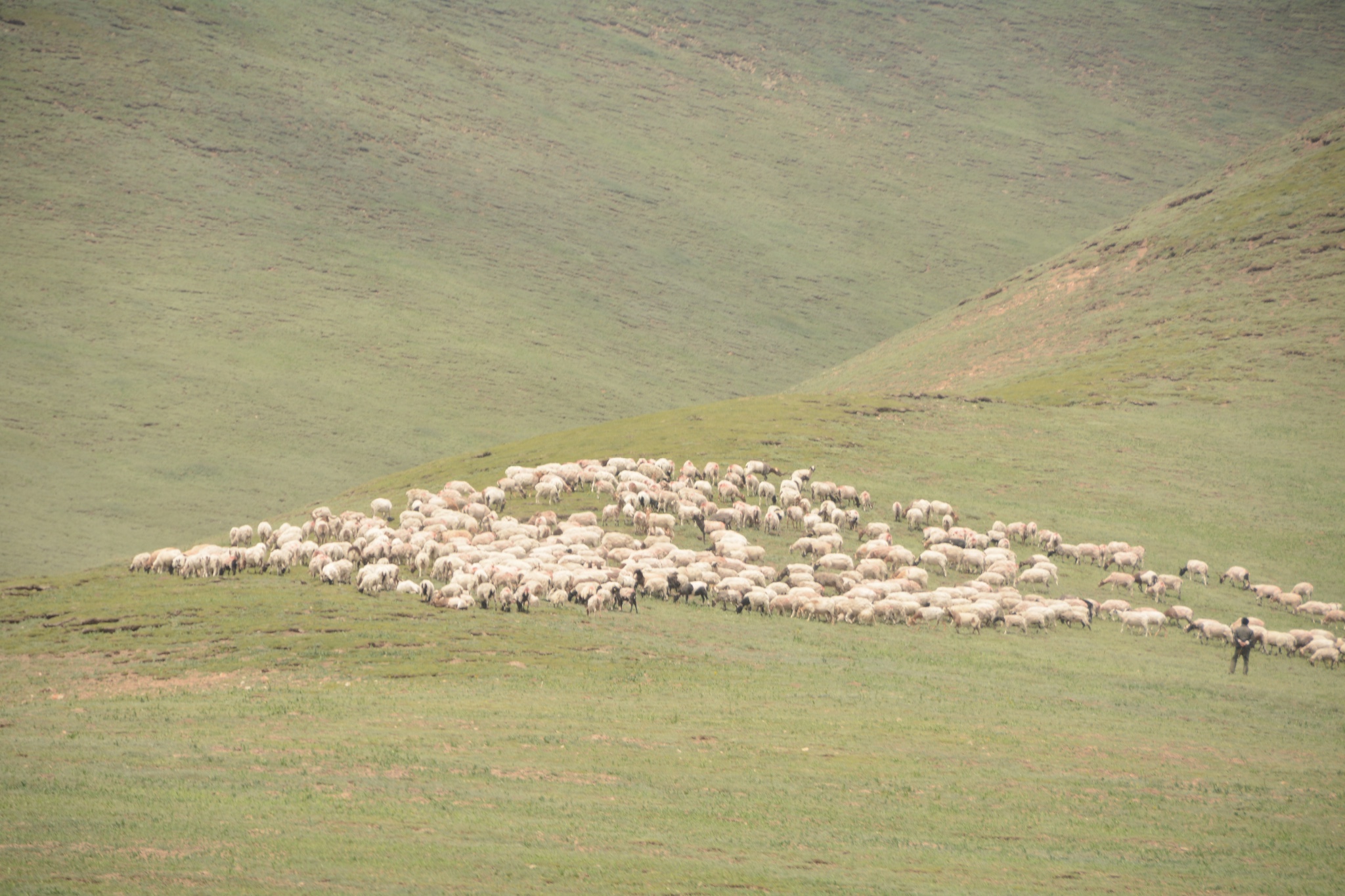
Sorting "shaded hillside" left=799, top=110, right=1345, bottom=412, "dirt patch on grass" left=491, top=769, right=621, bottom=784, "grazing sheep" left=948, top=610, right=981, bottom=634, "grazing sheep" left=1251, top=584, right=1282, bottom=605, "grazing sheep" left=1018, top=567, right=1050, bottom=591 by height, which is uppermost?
"shaded hillside" left=799, top=110, right=1345, bottom=412

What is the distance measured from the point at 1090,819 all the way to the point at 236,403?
7798cm

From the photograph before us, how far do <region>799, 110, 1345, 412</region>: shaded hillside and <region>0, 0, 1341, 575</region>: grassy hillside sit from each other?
2591 cm

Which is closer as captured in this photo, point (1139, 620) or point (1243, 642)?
point (1243, 642)

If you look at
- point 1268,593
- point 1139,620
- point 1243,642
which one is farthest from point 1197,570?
point 1243,642

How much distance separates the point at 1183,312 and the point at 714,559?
173 feet

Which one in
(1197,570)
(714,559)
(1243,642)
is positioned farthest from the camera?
(1197,570)

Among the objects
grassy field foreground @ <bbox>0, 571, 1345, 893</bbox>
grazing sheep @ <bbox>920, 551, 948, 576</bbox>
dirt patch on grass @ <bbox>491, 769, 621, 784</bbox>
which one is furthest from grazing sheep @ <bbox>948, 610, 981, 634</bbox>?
dirt patch on grass @ <bbox>491, 769, 621, 784</bbox>

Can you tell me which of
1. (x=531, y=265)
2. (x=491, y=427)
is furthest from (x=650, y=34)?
(x=491, y=427)

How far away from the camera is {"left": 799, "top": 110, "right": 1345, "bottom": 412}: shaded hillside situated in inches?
2586

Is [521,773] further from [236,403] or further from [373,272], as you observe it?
[373,272]

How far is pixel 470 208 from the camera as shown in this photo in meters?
127

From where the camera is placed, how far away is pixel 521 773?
1762 centimetres

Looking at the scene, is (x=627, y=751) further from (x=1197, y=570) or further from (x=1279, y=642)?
(x=1197, y=570)

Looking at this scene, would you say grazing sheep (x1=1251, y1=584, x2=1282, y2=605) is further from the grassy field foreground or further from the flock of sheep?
the grassy field foreground
